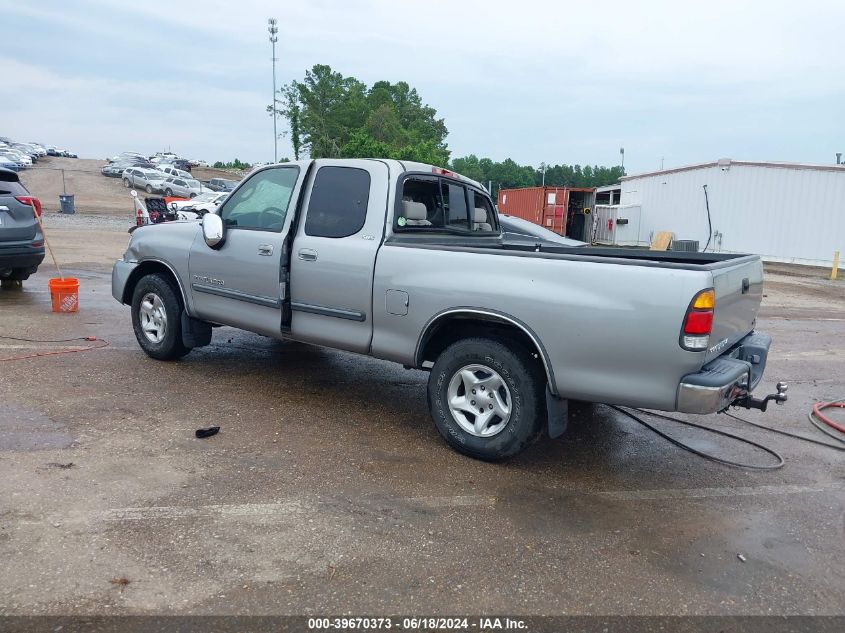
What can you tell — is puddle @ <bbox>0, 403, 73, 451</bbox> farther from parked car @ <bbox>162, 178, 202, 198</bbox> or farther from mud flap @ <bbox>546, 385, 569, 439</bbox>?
parked car @ <bbox>162, 178, 202, 198</bbox>

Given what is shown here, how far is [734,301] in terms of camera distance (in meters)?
4.12

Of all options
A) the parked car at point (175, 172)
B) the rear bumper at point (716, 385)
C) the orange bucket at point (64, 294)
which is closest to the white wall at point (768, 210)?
the rear bumper at point (716, 385)

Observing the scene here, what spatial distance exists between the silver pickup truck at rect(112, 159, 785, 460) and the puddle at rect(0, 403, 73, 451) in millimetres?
1555

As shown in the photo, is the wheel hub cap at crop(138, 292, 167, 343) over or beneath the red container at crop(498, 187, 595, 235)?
beneath

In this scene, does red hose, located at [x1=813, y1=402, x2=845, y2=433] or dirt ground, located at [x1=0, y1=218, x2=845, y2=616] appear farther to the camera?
red hose, located at [x1=813, y1=402, x2=845, y2=433]

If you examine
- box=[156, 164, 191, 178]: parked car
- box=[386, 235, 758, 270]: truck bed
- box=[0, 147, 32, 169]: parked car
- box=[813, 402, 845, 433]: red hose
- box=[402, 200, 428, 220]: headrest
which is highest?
box=[0, 147, 32, 169]: parked car

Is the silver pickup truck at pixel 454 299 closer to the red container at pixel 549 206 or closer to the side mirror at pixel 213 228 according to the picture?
the side mirror at pixel 213 228

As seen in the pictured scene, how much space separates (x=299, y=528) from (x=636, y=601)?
5.35 ft

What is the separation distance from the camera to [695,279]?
3.55m

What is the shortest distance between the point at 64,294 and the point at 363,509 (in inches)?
264

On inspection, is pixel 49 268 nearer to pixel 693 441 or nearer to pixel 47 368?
pixel 47 368

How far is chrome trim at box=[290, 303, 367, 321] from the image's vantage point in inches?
192

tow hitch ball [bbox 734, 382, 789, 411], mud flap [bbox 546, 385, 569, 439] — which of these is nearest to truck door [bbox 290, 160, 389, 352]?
mud flap [bbox 546, 385, 569, 439]

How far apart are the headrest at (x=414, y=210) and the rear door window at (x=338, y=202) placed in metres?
0.28
